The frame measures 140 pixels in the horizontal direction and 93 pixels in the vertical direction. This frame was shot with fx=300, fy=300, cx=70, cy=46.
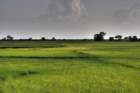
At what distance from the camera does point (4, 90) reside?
18469mm

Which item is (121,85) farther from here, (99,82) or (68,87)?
(68,87)

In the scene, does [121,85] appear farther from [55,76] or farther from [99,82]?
[55,76]

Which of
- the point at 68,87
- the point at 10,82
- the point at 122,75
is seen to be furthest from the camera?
the point at 122,75

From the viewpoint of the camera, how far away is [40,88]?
19234 millimetres

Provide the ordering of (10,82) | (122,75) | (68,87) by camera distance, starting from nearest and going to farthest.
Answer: (68,87) → (10,82) → (122,75)

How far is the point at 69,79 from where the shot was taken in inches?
899

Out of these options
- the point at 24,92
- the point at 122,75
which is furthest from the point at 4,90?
the point at 122,75

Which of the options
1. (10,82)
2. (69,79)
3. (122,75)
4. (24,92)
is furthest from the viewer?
(122,75)

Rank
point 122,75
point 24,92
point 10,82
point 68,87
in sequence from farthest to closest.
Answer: point 122,75 → point 10,82 → point 68,87 → point 24,92

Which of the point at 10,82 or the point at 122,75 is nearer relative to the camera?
the point at 10,82

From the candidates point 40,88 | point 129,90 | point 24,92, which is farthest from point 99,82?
point 24,92

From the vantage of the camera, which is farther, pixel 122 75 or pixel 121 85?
pixel 122 75

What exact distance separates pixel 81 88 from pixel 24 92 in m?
3.68

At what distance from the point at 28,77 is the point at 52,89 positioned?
17.4 feet
